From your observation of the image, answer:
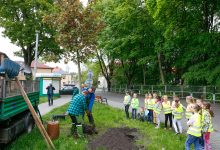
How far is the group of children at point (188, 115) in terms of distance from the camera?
27.1ft

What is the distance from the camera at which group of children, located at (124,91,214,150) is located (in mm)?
8250

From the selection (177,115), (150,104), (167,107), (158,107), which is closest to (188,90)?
(150,104)

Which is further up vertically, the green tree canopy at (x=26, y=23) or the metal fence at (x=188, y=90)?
the green tree canopy at (x=26, y=23)

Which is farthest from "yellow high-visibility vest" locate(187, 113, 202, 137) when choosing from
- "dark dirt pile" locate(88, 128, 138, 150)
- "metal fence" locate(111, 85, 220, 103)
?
"metal fence" locate(111, 85, 220, 103)

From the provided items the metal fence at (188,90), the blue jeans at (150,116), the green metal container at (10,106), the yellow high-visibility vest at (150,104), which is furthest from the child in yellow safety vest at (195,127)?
the metal fence at (188,90)

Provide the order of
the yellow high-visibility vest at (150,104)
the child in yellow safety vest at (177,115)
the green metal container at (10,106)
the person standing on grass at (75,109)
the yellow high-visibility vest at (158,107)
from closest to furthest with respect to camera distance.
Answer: the green metal container at (10,106)
the person standing on grass at (75,109)
the child in yellow safety vest at (177,115)
the yellow high-visibility vest at (158,107)
the yellow high-visibility vest at (150,104)

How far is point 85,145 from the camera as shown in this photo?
9.48m

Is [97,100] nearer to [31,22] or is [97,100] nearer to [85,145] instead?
[31,22]

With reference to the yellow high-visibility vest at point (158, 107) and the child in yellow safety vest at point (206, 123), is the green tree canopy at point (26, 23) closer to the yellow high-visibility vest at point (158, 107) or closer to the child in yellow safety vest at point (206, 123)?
the yellow high-visibility vest at point (158, 107)

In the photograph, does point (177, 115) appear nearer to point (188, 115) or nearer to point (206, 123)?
point (188, 115)

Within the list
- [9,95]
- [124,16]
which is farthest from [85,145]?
[124,16]

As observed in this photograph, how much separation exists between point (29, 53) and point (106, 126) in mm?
29047

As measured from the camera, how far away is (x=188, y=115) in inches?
423

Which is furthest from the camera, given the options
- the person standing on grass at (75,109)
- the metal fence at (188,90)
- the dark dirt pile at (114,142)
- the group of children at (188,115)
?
the metal fence at (188,90)
